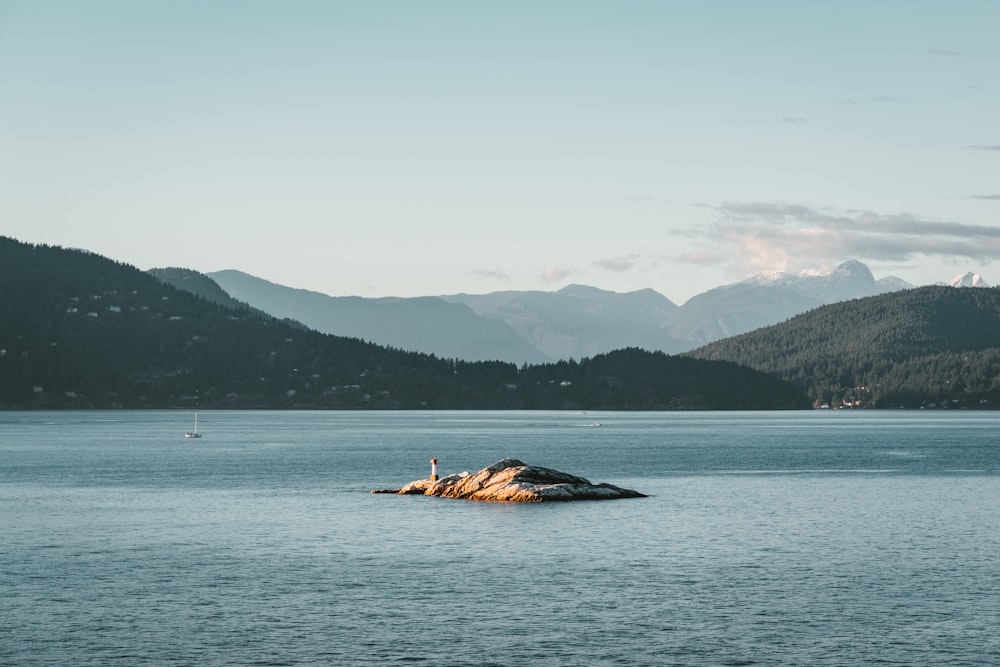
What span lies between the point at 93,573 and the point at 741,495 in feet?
199

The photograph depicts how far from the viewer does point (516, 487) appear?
10031 cm

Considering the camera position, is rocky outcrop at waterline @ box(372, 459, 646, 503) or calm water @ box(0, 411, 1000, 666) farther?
rocky outcrop at waterline @ box(372, 459, 646, 503)

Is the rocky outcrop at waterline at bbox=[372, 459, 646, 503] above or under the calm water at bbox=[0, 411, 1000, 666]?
above

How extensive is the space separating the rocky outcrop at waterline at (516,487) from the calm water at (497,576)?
2.71m

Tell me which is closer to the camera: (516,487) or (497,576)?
(497,576)

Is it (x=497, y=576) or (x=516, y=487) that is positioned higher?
(x=516, y=487)

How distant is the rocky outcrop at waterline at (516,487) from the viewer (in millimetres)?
100000

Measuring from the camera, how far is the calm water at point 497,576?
148 feet

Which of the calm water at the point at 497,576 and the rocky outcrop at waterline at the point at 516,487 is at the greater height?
the rocky outcrop at waterline at the point at 516,487

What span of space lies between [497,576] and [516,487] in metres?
38.8

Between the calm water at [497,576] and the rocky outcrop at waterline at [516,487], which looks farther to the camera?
the rocky outcrop at waterline at [516,487]

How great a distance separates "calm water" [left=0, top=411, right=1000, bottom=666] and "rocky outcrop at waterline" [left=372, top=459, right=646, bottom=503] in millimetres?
2712

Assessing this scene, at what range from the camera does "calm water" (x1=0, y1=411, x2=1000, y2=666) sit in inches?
1780

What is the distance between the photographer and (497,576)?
6150cm
